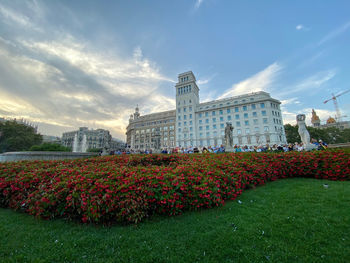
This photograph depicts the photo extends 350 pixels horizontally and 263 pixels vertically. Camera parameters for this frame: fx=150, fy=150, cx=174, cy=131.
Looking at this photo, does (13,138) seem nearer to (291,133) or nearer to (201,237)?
(201,237)

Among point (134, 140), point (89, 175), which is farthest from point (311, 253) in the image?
point (134, 140)

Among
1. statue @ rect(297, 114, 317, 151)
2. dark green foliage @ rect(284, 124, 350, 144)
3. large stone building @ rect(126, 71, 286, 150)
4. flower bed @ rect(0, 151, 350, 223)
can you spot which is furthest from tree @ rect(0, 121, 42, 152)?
dark green foliage @ rect(284, 124, 350, 144)

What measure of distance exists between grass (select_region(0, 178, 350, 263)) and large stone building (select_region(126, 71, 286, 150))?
4040 centimetres

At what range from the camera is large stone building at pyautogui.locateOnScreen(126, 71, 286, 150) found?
168 ft

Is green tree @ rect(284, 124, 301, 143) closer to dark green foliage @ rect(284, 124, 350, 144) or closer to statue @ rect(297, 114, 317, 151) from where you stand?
dark green foliage @ rect(284, 124, 350, 144)

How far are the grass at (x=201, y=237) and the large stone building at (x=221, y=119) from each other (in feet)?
133

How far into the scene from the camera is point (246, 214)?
387 cm

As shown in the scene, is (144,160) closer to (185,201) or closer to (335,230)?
(185,201)

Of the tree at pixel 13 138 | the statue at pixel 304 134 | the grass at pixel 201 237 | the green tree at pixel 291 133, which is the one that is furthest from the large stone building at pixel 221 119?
the grass at pixel 201 237

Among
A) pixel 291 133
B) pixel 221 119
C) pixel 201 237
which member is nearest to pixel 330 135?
pixel 291 133

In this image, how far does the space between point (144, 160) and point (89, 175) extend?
4.23m

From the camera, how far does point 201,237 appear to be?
2982mm

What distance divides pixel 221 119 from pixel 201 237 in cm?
5806

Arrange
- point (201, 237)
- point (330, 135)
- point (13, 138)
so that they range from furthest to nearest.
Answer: point (330, 135)
point (13, 138)
point (201, 237)
